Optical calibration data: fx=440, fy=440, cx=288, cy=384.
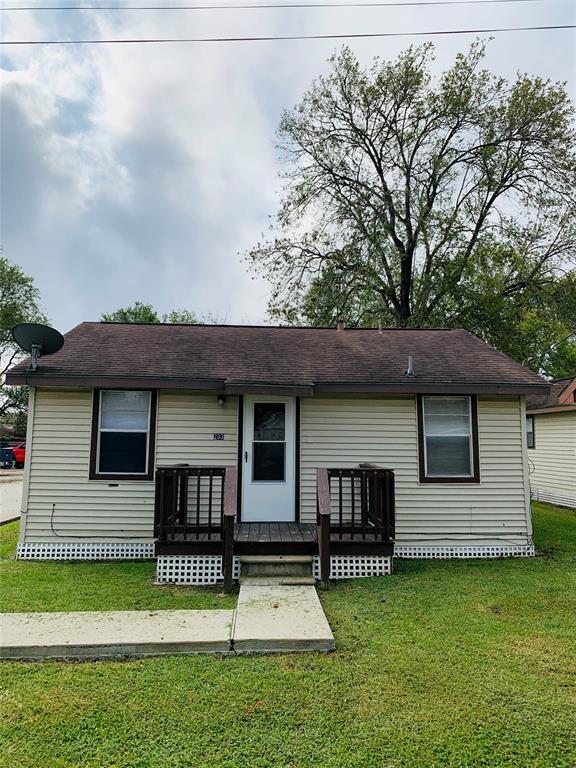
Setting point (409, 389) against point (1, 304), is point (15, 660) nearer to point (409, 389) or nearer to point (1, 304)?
point (409, 389)

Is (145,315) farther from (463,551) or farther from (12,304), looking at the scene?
(463,551)

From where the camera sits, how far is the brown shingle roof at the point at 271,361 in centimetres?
637

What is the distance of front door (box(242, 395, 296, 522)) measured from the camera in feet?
21.2

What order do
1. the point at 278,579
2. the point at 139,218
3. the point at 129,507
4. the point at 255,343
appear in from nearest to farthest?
the point at 278,579 < the point at 129,507 < the point at 255,343 < the point at 139,218

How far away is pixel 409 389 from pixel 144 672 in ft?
Answer: 15.8

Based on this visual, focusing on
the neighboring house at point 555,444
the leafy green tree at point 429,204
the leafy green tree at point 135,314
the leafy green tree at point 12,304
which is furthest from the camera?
the leafy green tree at point 135,314

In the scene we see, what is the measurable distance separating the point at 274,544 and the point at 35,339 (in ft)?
14.3

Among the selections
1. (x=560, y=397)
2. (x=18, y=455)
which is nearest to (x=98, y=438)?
(x=560, y=397)

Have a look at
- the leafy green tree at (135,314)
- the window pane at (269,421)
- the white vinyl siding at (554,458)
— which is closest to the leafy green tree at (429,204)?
the white vinyl siding at (554,458)

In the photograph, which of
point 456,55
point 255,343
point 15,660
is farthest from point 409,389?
point 456,55

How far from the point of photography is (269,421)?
669 centimetres

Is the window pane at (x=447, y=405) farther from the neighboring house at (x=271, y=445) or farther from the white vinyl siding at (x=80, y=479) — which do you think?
the white vinyl siding at (x=80, y=479)

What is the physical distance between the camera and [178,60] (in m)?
8.74

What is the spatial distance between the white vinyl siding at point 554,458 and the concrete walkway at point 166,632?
1005cm
